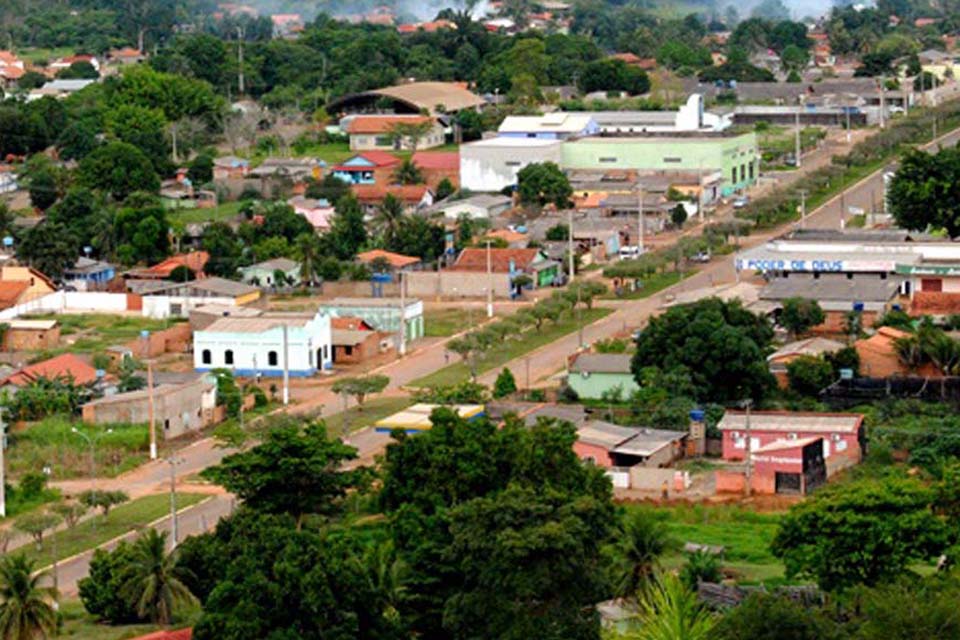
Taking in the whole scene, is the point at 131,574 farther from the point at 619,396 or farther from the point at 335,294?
the point at 335,294

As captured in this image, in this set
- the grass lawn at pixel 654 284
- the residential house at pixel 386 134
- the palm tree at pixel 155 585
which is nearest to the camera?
the palm tree at pixel 155 585

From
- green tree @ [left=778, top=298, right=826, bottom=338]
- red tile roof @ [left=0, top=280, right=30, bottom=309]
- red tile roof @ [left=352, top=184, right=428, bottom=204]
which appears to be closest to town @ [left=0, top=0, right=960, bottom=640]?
red tile roof @ [left=352, top=184, right=428, bottom=204]

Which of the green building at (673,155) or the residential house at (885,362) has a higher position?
the green building at (673,155)

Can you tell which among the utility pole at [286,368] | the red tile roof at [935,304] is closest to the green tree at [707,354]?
the utility pole at [286,368]

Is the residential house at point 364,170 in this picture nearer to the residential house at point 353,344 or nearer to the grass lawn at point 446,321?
the grass lawn at point 446,321

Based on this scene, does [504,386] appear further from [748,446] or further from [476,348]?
[748,446]

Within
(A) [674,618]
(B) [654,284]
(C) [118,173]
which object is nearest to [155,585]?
(A) [674,618]
